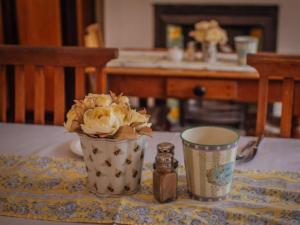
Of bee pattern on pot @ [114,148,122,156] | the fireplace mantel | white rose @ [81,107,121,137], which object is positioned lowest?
bee pattern on pot @ [114,148,122,156]

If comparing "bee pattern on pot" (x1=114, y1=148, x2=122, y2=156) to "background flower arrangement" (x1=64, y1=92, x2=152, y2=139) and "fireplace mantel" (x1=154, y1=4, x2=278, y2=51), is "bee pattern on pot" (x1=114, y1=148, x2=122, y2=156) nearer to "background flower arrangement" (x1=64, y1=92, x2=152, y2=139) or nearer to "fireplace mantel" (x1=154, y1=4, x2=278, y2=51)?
"background flower arrangement" (x1=64, y1=92, x2=152, y2=139)

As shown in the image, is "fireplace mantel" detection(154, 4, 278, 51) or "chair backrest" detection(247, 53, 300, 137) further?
"fireplace mantel" detection(154, 4, 278, 51)

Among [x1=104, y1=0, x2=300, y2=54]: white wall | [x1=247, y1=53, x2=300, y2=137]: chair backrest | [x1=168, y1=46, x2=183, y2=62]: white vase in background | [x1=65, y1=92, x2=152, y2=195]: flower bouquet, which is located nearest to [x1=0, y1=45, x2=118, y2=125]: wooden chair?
[x1=247, y1=53, x2=300, y2=137]: chair backrest

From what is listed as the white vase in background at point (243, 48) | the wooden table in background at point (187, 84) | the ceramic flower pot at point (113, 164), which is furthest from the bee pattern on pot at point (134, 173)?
the white vase in background at point (243, 48)

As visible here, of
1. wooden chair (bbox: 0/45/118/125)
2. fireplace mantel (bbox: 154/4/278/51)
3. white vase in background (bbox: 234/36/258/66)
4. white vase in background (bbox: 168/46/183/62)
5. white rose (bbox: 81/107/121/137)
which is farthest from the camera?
fireplace mantel (bbox: 154/4/278/51)

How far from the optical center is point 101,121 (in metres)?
1.07

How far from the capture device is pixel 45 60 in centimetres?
176

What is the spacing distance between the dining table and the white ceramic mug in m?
0.02

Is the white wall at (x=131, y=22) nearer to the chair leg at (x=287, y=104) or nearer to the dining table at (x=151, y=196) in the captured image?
the chair leg at (x=287, y=104)

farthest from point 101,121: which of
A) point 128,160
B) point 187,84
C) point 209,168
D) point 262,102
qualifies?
point 187,84

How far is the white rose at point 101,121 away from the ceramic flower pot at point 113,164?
1.2 inches

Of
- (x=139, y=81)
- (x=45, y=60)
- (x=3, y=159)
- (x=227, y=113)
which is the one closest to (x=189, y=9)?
(x=227, y=113)

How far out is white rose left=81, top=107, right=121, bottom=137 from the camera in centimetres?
107

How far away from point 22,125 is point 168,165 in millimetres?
683
